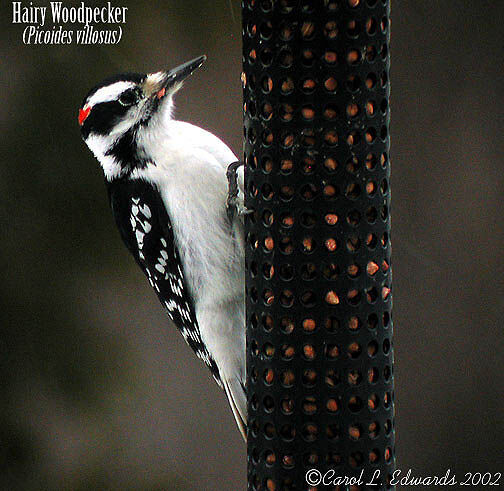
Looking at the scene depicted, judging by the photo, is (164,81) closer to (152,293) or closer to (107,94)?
(107,94)

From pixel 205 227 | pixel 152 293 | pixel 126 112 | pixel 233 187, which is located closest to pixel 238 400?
pixel 205 227

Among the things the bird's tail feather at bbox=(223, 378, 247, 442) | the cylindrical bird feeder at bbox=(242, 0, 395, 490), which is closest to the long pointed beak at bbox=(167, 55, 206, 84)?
the cylindrical bird feeder at bbox=(242, 0, 395, 490)

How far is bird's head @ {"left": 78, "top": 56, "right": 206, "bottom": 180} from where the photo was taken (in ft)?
9.80

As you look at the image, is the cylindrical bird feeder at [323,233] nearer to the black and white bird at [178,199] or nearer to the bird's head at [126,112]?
the black and white bird at [178,199]

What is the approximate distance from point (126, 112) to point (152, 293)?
187 cm

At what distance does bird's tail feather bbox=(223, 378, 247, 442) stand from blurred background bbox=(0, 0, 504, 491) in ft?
4.76

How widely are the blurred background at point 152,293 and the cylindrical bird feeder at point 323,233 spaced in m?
2.08

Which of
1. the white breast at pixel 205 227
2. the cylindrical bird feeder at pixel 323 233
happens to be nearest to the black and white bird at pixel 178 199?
the white breast at pixel 205 227

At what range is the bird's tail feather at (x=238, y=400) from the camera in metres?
3.02

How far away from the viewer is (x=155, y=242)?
10.1 ft

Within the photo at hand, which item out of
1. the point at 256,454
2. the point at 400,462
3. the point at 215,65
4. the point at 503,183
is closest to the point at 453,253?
the point at 503,183

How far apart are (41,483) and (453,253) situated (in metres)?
2.14

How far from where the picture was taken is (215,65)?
178 inches

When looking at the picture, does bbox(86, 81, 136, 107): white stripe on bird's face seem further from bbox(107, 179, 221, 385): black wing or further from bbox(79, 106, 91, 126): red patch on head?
bbox(107, 179, 221, 385): black wing
